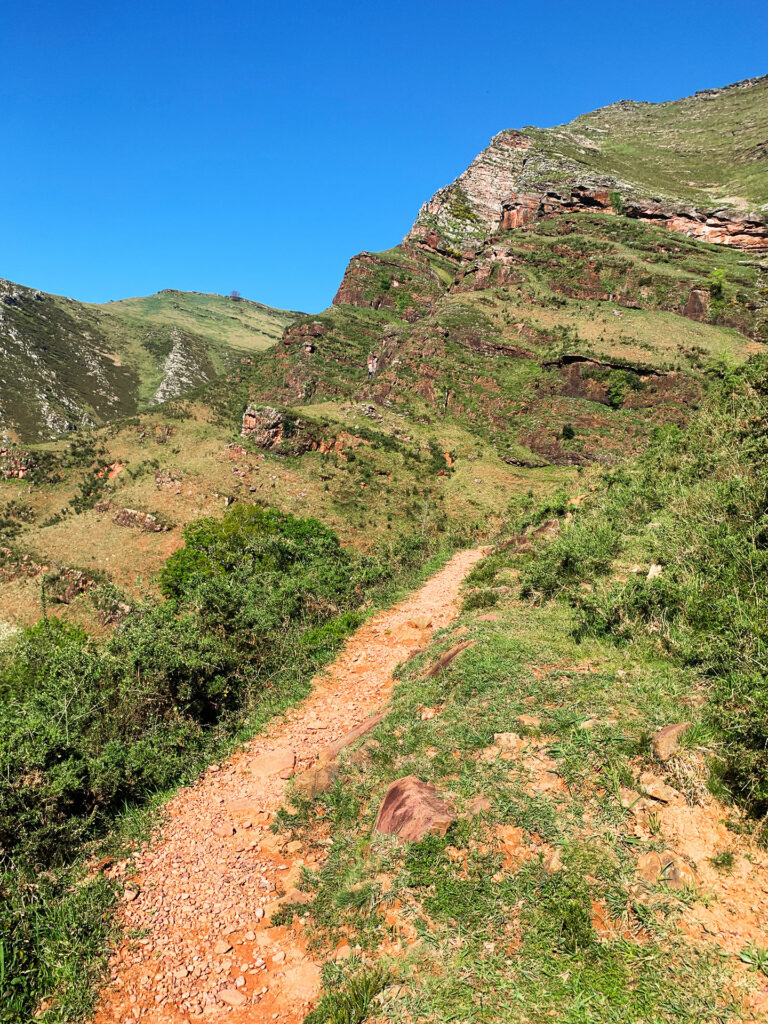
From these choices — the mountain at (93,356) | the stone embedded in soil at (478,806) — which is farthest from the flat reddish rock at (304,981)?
the mountain at (93,356)

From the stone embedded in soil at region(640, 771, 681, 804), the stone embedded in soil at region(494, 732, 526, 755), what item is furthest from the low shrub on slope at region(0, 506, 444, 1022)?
the stone embedded in soil at region(640, 771, 681, 804)

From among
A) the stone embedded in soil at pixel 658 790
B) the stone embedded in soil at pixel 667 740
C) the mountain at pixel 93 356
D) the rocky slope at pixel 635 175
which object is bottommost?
the stone embedded in soil at pixel 658 790

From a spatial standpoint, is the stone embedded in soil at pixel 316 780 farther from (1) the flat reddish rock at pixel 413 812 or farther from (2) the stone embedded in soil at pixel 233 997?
(2) the stone embedded in soil at pixel 233 997

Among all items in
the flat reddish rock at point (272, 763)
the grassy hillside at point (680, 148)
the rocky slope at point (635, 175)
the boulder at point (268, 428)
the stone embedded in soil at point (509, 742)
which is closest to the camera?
the stone embedded in soil at point (509, 742)

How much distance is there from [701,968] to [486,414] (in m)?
48.8

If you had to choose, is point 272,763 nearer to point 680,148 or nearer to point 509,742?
point 509,742

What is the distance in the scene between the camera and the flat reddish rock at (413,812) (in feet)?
15.0

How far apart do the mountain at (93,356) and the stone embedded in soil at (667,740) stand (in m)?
86.8

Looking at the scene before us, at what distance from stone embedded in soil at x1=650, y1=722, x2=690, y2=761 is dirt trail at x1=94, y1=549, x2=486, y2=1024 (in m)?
3.76

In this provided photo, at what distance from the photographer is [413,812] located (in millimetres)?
4793

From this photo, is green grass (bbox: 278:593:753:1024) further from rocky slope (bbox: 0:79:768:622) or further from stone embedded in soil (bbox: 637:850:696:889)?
rocky slope (bbox: 0:79:768:622)

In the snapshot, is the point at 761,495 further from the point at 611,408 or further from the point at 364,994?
the point at 611,408

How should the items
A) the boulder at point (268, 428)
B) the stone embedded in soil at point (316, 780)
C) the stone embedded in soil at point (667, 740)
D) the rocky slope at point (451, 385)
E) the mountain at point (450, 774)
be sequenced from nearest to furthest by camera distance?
the mountain at point (450, 774) → the stone embedded in soil at point (667, 740) → the stone embedded in soil at point (316, 780) → the rocky slope at point (451, 385) → the boulder at point (268, 428)

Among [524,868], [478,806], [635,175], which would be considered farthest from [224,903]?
[635,175]
